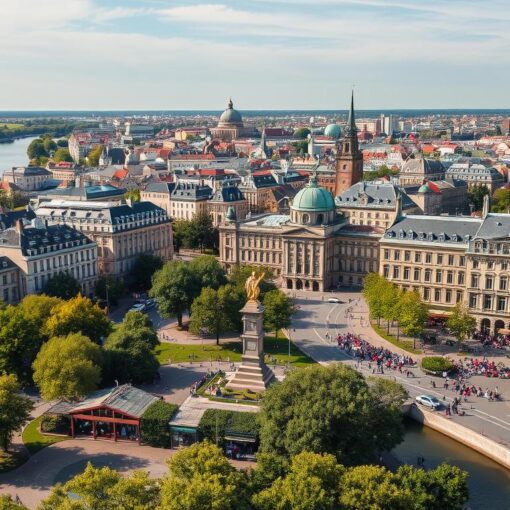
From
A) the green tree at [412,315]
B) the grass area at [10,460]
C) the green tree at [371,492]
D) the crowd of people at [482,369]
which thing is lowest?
the grass area at [10,460]

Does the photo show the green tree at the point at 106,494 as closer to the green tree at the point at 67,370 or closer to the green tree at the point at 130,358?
the green tree at the point at 67,370

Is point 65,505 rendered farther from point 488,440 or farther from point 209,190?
point 209,190

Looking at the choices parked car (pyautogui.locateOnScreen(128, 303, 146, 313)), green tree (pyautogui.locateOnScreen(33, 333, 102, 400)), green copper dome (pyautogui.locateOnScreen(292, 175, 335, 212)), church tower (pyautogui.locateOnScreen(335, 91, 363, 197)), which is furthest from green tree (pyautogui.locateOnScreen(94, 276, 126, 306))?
church tower (pyautogui.locateOnScreen(335, 91, 363, 197))

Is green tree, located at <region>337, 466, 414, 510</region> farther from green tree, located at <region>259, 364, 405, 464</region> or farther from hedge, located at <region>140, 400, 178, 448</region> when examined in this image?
hedge, located at <region>140, 400, 178, 448</region>

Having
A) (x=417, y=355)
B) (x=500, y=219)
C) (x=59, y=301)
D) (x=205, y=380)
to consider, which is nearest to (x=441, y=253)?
(x=500, y=219)

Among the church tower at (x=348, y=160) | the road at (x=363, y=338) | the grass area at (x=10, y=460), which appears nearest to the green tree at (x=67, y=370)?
the grass area at (x=10, y=460)

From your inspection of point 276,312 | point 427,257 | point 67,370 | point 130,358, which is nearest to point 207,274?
point 276,312
